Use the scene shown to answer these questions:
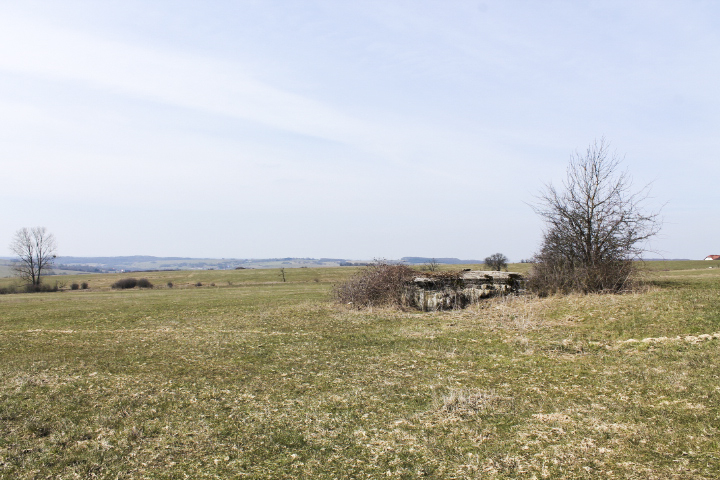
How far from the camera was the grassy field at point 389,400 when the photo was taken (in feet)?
17.6

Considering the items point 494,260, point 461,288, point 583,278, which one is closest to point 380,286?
point 461,288

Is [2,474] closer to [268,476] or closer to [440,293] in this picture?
[268,476]

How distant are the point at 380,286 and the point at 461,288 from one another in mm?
3590

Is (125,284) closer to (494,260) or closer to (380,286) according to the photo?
(494,260)

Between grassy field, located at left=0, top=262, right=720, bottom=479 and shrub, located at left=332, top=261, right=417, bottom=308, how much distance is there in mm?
5438

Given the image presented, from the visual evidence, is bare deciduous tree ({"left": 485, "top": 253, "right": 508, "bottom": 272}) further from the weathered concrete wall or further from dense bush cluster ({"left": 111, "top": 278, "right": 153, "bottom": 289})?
dense bush cluster ({"left": 111, "top": 278, "right": 153, "bottom": 289})

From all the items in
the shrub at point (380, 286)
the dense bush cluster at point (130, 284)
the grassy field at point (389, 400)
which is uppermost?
the shrub at point (380, 286)

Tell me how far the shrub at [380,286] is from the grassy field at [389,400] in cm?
544

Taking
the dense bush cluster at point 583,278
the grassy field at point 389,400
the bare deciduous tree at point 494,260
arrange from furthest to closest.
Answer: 1. the bare deciduous tree at point 494,260
2. the dense bush cluster at point 583,278
3. the grassy field at point 389,400

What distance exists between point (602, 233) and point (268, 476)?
18030 mm

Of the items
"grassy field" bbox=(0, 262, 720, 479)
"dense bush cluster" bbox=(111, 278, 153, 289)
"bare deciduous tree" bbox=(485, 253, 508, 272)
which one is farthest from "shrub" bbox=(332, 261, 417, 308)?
"dense bush cluster" bbox=(111, 278, 153, 289)

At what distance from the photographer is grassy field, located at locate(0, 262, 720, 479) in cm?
536

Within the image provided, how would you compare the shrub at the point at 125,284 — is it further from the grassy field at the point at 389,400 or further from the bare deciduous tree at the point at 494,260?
the grassy field at the point at 389,400

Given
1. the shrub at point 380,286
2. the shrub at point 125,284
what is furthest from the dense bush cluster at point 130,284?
the shrub at point 380,286
